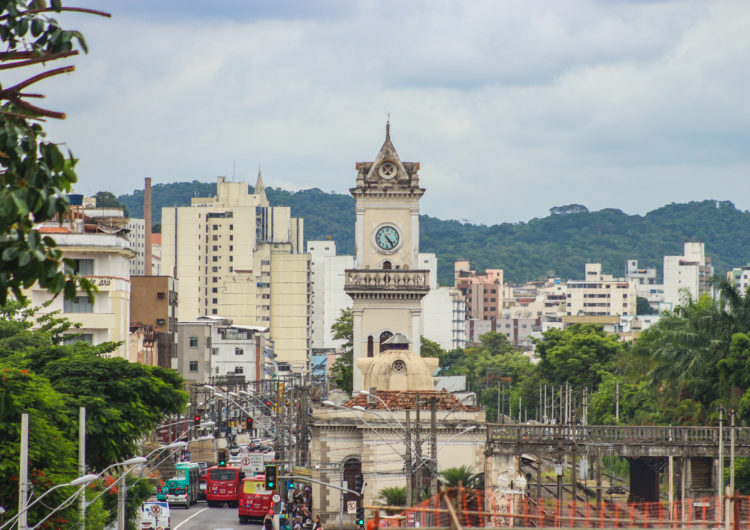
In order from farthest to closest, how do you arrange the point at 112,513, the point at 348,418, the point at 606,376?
the point at 606,376 < the point at 348,418 < the point at 112,513

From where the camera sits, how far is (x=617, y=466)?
13062 cm

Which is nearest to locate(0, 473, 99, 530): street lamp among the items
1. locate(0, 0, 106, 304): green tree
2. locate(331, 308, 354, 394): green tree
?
locate(0, 0, 106, 304): green tree

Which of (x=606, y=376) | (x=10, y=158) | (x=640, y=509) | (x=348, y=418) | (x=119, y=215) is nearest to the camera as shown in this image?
(x=10, y=158)

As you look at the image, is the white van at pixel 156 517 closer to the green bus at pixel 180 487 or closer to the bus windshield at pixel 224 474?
the green bus at pixel 180 487

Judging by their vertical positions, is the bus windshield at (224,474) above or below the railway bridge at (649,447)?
below

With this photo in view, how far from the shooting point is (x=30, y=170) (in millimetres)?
16969

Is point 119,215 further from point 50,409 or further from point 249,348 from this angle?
point 249,348

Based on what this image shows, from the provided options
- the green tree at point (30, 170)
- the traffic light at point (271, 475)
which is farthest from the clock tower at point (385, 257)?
the green tree at point (30, 170)

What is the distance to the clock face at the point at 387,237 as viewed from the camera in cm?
10844

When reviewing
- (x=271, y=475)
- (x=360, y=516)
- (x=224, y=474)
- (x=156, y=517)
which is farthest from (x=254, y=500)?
(x=156, y=517)

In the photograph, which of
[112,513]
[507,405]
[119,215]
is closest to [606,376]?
[507,405]

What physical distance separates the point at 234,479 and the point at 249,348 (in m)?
95.4

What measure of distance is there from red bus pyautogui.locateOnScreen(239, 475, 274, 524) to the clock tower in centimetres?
2060

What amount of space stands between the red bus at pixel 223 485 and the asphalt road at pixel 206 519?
970mm
